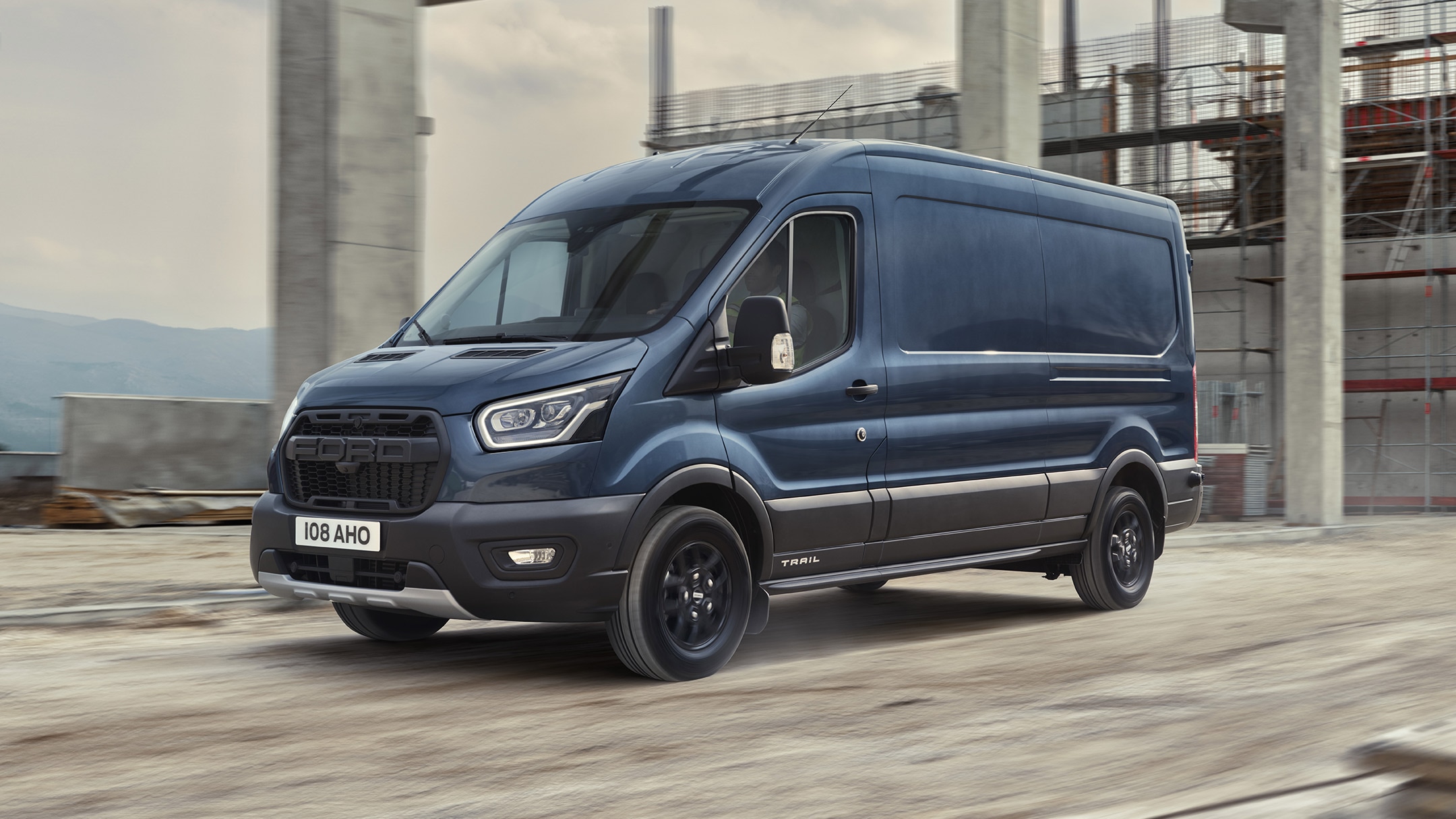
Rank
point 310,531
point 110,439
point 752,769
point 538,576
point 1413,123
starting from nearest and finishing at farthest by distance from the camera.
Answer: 1. point 752,769
2. point 538,576
3. point 310,531
4. point 110,439
5. point 1413,123

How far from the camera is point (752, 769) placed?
171 inches

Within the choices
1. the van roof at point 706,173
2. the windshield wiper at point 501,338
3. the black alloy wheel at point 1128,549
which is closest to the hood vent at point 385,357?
the windshield wiper at point 501,338

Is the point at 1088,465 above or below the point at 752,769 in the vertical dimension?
above

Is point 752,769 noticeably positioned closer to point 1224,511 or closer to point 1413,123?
point 1224,511

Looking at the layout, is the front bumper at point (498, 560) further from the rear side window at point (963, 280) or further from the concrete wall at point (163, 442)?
the concrete wall at point (163, 442)

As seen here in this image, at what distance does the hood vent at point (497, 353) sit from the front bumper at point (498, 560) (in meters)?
0.63

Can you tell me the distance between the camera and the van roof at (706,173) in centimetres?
641

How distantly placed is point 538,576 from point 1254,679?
3058 mm

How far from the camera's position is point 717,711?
5.22m

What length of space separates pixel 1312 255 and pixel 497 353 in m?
15.7

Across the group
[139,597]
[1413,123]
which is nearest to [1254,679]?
[139,597]

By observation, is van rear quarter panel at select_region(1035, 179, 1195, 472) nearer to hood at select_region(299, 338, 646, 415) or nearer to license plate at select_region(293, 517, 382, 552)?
hood at select_region(299, 338, 646, 415)

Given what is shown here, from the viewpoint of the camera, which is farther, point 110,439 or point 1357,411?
point 1357,411

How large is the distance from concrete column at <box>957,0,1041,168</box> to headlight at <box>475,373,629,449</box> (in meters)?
9.88
